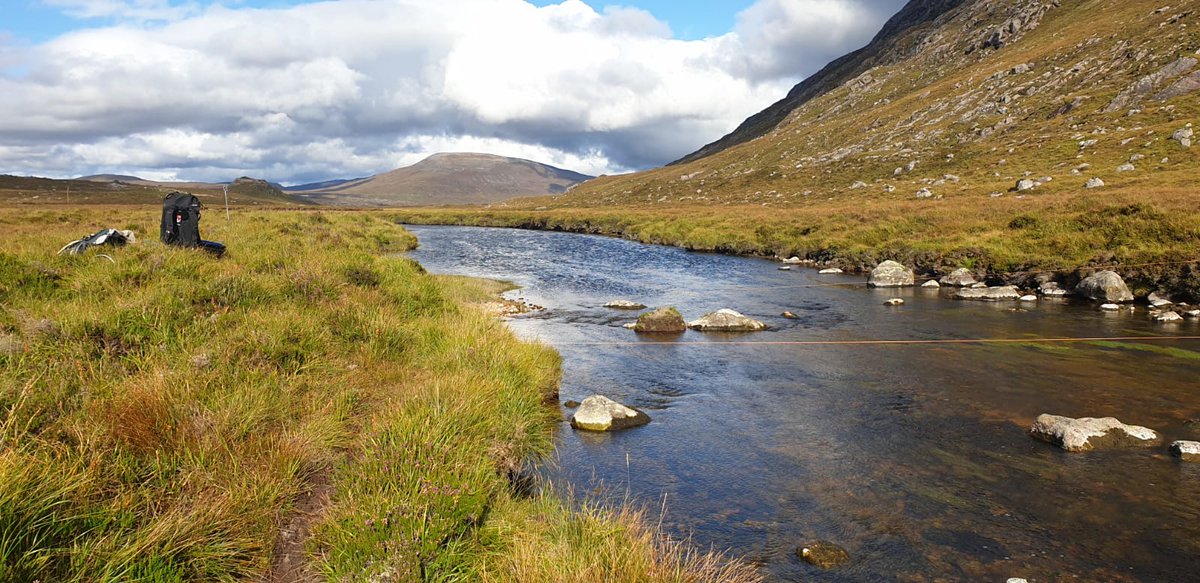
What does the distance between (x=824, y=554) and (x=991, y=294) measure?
23.2 m

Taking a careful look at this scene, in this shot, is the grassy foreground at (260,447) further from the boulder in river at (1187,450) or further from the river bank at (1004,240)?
the river bank at (1004,240)

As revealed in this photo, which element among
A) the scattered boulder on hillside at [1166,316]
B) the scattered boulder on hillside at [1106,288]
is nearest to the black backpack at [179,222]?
the scattered boulder on hillside at [1166,316]

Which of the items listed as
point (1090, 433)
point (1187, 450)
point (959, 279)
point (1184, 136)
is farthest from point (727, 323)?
point (1184, 136)

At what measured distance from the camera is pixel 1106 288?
929 inches

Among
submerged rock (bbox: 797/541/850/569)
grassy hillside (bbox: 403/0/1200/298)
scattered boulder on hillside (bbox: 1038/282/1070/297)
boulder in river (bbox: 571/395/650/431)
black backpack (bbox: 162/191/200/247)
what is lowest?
submerged rock (bbox: 797/541/850/569)

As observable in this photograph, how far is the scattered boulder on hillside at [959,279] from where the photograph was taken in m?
29.1

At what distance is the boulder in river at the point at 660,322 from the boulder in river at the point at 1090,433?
35.5 ft

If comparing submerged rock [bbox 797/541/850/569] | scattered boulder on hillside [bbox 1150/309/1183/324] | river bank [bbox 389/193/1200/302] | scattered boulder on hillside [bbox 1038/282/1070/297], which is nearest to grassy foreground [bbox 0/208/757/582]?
submerged rock [bbox 797/541/850/569]

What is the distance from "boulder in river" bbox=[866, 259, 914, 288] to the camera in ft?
99.0

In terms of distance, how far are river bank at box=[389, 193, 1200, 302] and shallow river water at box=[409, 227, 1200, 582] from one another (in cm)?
426

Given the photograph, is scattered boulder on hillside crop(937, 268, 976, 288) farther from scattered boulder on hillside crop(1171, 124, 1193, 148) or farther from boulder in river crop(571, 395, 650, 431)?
scattered boulder on hillside crop(1171, 124, 1193, 148)

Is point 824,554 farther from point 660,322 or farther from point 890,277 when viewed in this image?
point 890,277

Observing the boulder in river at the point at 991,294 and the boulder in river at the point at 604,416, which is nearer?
the boulder in river at the point at 604,416

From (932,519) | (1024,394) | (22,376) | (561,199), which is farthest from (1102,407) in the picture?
(561,199)
